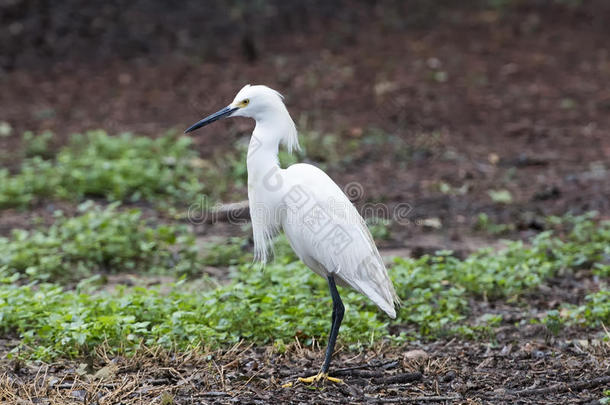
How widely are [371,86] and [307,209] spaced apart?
7376 millimetres

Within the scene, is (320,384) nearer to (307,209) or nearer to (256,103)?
(307,209)

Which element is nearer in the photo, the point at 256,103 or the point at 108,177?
the point at 256,103

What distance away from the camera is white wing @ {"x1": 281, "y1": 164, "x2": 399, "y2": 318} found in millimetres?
3875

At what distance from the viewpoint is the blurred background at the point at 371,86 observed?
8188mm

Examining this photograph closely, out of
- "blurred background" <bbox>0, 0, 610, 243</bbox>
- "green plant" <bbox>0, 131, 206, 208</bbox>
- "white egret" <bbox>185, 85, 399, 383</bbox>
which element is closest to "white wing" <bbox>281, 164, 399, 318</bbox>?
"white egret" <bbox>185, 85, 399, 383</bbox>

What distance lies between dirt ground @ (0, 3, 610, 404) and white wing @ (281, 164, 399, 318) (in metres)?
0.44

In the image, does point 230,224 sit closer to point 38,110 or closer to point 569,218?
point 569,218

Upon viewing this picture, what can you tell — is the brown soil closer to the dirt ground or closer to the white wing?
the dirt ground

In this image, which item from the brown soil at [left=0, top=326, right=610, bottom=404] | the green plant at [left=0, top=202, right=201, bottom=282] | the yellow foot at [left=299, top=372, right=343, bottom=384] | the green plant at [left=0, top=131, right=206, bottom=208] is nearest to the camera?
the brown soil at [left=0, top=326, right=610, bottom=404]

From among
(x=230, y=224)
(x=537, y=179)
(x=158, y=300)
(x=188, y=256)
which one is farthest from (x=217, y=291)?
(x=537, y=179)

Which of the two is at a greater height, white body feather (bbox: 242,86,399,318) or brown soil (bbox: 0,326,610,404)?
white body feather (bbox: 242,86,399,318)

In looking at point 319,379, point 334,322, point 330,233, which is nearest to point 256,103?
point 330,233

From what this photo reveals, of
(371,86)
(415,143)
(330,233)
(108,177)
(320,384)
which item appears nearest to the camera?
(320,384)

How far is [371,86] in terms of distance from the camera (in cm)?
1101
